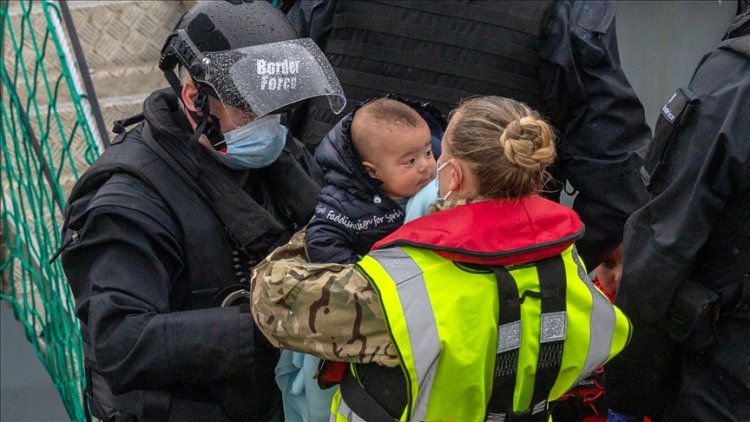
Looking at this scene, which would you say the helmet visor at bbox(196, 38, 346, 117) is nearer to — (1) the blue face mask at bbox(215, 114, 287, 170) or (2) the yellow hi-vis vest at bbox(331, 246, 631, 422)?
(1) the blue face mask at bbox(215, 114, 287, 170)

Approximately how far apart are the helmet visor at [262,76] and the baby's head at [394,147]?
5.4 inches

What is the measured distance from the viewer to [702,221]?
2.43 m

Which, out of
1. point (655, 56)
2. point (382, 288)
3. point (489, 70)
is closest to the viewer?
point (382, 288)

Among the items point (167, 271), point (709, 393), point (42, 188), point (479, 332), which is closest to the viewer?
point (479, 332)

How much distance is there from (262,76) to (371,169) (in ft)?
1.08

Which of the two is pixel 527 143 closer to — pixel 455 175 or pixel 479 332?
pixel 455 175

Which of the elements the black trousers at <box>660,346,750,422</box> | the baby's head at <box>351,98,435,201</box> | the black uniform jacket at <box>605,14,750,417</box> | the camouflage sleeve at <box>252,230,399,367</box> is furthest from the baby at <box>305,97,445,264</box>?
the black trousers at <box>660,346,750,422</box>

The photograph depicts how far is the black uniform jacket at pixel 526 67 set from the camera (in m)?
3.04

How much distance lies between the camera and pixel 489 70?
309cm

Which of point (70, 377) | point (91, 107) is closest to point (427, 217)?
point (91, 107)

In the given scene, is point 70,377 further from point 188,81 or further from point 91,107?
point 188,81

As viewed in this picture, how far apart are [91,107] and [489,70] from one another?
1404 mm

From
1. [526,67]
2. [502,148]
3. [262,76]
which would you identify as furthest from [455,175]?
[526,67]

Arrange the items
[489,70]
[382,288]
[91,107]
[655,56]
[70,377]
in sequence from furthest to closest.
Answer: [655,56]
[70,377]
[91,107]
[489,70]
[382,288]
